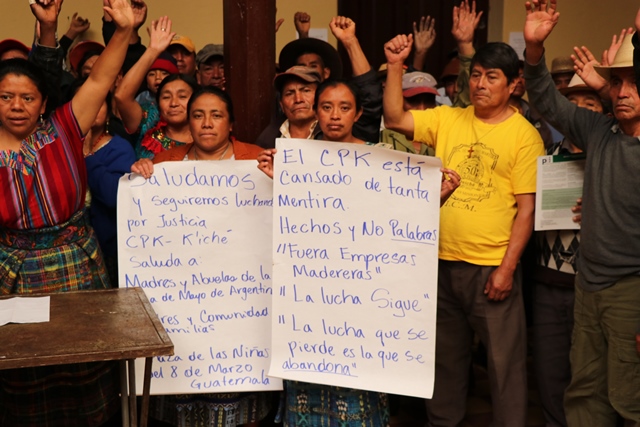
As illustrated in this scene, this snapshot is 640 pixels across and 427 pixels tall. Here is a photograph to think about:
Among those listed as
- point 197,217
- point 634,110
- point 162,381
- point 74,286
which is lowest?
point 162,381

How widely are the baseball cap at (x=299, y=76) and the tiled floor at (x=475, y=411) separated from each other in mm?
1665

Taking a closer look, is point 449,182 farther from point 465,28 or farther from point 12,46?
point 12,46

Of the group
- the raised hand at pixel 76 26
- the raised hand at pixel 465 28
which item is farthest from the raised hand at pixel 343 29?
the raised hand at pixel 76 26

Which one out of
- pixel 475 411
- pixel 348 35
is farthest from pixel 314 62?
pixel 475 411

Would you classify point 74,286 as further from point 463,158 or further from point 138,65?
point 463,158

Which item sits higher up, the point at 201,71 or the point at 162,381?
the point at 201,71

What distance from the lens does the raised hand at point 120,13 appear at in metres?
2.73

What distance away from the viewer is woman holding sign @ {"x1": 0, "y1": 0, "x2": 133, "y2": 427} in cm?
274

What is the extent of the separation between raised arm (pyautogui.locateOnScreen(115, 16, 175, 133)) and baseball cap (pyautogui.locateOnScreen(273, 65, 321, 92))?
57cm

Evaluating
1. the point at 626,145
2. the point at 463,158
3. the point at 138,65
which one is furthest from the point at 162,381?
the point at 626,145

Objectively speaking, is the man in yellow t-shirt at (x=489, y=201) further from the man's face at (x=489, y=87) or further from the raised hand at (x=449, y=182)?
A: the raised hand at (x=449, y=182)

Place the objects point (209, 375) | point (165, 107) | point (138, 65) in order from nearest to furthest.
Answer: point (209, 375), point (138, 65), point (165, 107)

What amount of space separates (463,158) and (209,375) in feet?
4.37

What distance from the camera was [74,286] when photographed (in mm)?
2883
